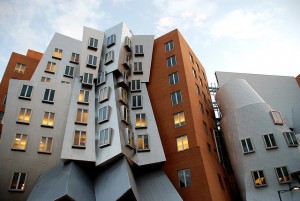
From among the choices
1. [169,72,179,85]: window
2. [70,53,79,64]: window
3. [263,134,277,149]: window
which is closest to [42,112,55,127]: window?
[70,53,79,64]: window

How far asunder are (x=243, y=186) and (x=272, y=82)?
32547mm

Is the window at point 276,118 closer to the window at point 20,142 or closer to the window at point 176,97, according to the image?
the window at point 176,97

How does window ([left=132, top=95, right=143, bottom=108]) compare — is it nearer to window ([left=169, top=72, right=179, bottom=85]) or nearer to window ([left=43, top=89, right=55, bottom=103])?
window ([left=169, top=72, right=179, bottom=85])

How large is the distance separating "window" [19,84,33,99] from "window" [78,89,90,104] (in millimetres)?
7111

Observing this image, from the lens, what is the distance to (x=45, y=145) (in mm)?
34062

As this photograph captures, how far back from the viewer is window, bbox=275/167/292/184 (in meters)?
31.8

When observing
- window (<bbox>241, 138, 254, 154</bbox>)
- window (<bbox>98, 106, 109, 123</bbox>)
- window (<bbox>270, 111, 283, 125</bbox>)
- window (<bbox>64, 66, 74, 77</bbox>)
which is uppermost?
window (<bbox>64, 66, 74, 77</bbox>)

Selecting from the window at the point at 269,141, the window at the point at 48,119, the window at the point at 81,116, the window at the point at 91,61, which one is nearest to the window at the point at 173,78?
the window at the point at 91,61

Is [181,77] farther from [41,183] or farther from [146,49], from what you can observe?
[41,183]

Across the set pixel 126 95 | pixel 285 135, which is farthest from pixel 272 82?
pixel 126 95

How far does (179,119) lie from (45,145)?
19.1 m

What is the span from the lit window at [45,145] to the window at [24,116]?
3.40 meters

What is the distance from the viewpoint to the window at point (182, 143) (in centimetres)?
3488

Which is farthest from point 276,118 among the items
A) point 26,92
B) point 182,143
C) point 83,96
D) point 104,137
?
point 26,92
